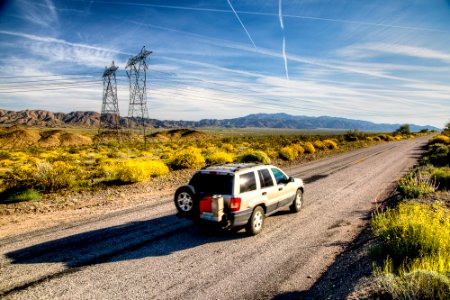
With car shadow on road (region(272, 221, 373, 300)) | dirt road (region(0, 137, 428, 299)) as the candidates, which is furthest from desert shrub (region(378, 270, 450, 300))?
dirt road (region(0, 137, 428, 299))

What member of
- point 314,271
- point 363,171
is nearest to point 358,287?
point 314,271

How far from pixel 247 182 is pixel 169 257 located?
9.17 feet

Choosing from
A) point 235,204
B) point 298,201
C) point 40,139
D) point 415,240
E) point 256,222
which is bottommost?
point 40,139

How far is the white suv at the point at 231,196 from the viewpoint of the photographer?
7.19 metres

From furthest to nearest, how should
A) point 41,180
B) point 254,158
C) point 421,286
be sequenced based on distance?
point 254,158 → point 41,180 → point 421,286

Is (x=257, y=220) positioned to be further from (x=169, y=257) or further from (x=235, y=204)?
(x=169, y=257)

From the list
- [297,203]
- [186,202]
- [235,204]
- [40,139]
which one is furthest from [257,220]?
[40,139]

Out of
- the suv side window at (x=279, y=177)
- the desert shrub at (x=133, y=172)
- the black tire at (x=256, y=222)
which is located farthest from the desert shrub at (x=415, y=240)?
the desert shrub at (x=133, y=172)

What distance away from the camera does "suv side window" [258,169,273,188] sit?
8297 mm

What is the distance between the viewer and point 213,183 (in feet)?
25.1

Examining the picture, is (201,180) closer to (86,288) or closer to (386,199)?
(86,288)

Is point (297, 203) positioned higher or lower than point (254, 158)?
lower

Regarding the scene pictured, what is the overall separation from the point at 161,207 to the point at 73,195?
5.04 m

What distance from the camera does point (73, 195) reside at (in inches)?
510
